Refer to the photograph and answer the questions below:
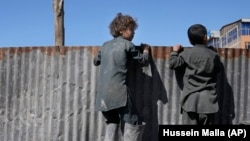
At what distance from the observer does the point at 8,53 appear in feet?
14.9

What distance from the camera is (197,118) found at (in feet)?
12.6

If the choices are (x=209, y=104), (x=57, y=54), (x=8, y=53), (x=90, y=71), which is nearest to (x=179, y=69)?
(x=209, y=104)

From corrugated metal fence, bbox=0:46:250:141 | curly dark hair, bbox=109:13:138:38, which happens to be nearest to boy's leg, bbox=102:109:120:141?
corrugated metal fence, bbox=0:46:250:141

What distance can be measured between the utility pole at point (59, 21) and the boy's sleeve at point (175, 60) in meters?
2.72

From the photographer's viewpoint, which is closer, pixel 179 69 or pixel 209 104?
pixel 209 104

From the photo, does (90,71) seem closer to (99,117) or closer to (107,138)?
(99,117)

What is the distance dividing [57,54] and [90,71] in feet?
1.41

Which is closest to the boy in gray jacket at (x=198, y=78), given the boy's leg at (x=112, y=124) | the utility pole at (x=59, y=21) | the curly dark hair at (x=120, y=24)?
the curly dark hair at (x=120, y=24)

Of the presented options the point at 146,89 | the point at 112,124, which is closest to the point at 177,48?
the point at 146,89

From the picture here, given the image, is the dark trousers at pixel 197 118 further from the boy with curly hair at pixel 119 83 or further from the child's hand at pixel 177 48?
the child's hand at pixel 177 48

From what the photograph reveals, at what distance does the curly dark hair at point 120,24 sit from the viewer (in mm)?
3939

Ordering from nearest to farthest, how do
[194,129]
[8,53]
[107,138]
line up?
[194,129] → [107,138] → [8,53]

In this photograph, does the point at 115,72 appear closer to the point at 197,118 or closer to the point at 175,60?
the point at 175,60

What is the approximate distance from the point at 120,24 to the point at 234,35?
58027mm
